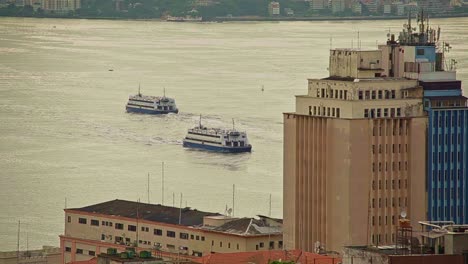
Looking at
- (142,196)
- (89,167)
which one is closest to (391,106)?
(142,196)

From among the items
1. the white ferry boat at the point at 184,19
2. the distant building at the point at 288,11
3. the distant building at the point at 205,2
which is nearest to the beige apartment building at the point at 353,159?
the distant building at the point at 205,2

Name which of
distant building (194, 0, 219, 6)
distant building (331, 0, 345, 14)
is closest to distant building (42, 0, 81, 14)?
distant building (194, 0, 219, 6)

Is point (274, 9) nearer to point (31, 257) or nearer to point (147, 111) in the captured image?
point (147, 111)

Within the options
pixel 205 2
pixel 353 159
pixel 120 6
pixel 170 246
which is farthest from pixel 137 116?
pixel 120 6

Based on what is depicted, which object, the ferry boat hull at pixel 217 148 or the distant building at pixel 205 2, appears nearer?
the ferry boat hull at pixel 217 148

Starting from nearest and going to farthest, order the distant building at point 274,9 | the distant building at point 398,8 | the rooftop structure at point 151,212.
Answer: the rooftop structure at point 151,212, the distant building at point 398,8, the distant building at point 274,9

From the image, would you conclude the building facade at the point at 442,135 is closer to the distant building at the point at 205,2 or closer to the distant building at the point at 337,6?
the distant building at the point at 205,2

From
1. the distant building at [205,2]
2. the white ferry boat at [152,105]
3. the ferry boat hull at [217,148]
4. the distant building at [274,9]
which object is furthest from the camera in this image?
the distant building at [274,9]
